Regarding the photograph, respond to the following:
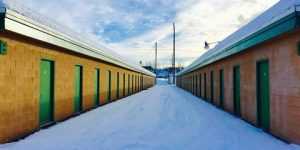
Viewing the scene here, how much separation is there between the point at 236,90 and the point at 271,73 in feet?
14.4

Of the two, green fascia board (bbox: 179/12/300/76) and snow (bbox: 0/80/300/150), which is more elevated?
green fascia board (bbox: 179/12/300/76)

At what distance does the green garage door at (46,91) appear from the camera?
9031 mm

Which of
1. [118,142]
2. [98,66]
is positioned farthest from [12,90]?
[98,66]

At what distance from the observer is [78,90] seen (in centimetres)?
1280

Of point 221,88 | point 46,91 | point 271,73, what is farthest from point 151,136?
point 221,88

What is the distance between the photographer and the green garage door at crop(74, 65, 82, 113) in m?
12.5

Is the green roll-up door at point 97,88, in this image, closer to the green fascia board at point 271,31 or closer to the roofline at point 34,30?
the roofline at point 34,30

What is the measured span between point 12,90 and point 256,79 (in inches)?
283

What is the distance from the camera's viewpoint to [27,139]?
7289mm

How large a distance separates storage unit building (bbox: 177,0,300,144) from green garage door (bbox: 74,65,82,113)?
258 inches

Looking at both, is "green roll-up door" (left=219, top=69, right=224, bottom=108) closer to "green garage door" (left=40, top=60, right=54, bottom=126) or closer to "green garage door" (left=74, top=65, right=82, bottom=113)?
"green garage door" (left=74, top=65, right=82, bottom=113)

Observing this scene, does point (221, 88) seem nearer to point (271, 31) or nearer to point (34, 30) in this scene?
point (271, 31)

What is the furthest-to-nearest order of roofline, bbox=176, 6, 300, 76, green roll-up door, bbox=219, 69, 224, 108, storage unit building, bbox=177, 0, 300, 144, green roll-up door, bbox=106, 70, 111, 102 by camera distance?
green roll-up door, bbox=106, 70, 111, 102, green roll-up door, bbox=219, 69, 224, 108, storage unit building, bbox=177, 0, 300, 144, roofline, bbox=176, 6, 300, 76

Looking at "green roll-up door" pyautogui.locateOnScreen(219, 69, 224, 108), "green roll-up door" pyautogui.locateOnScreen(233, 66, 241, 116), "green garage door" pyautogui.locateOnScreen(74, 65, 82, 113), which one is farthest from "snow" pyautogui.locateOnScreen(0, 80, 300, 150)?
"green roll-up door" pyautogui.locateOnScreen(219, 69, 224, 108)
